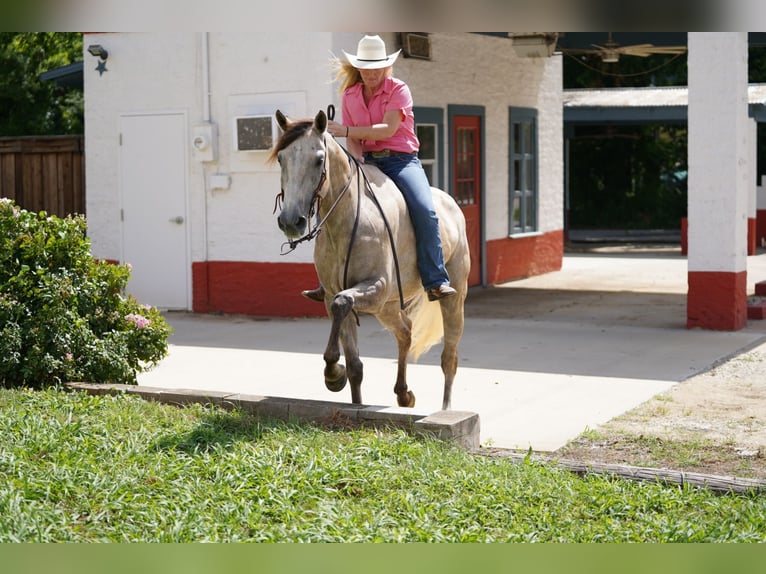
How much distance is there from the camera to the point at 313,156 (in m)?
5.94

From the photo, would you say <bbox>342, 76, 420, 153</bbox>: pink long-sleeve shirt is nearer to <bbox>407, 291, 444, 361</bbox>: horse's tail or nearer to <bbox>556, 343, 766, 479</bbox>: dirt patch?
<bbox>407, 291, 444, 361</bbox>: horse's tail

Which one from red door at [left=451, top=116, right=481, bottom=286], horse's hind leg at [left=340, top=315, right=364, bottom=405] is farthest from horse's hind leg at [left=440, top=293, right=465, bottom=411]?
→ red door at [left=451, top=116, right=481, bottom=286]

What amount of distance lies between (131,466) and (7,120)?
18.2 meters

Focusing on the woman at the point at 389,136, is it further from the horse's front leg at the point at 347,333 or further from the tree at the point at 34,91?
the tree at the point at 34,91

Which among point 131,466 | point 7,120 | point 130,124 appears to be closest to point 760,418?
point 131,466

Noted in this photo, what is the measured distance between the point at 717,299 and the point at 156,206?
6.88 meters

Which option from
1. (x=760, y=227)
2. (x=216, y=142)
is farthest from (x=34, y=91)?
(x=760, y=227)

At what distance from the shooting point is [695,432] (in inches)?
278

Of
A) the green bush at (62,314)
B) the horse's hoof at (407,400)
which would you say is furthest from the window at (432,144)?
the horse's hoof at (407,400)

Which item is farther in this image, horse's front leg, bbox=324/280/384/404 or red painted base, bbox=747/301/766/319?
red painted base, bbox=747/301/766/319

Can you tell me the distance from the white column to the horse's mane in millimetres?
6527

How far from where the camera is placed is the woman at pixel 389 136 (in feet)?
21.9

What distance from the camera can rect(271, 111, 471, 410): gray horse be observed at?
5.92 metres

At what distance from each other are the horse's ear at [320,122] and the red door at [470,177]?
367 inches
